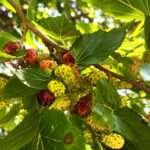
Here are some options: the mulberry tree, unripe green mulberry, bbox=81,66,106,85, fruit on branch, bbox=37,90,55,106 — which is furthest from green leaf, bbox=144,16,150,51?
fruit on branch, bbox=37,90,55,106

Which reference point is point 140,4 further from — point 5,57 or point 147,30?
point 5,57

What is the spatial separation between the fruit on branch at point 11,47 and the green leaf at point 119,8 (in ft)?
0.79

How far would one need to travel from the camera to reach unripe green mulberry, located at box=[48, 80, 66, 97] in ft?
3.09

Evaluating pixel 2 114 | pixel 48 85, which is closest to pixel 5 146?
pixel 48 85

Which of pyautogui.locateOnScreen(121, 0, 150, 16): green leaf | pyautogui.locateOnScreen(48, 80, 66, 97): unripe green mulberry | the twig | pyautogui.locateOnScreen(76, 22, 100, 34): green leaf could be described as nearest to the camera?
pyautogui.locateOnScreen(48, 80, 66, 97): unripe green mulberry

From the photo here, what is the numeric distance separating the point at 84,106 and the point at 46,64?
11 centimetres

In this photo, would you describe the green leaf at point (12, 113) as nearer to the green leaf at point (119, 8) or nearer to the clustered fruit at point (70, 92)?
the clustered fruit at point (70, 92)

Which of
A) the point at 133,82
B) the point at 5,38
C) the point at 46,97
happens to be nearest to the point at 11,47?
the point at 5,38

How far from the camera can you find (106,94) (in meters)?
0.97

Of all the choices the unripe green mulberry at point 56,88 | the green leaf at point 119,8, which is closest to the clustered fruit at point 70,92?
the unripe green mulberry at point 56,88

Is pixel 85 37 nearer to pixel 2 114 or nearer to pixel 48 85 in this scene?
pixel 48 85

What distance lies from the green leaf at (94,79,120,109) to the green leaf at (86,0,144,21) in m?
0.30

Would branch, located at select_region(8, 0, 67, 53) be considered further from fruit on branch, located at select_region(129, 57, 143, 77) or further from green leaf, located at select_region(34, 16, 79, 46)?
fruit on branch, located at select_region(129, 57, 143, 77)

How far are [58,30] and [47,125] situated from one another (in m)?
0.27
